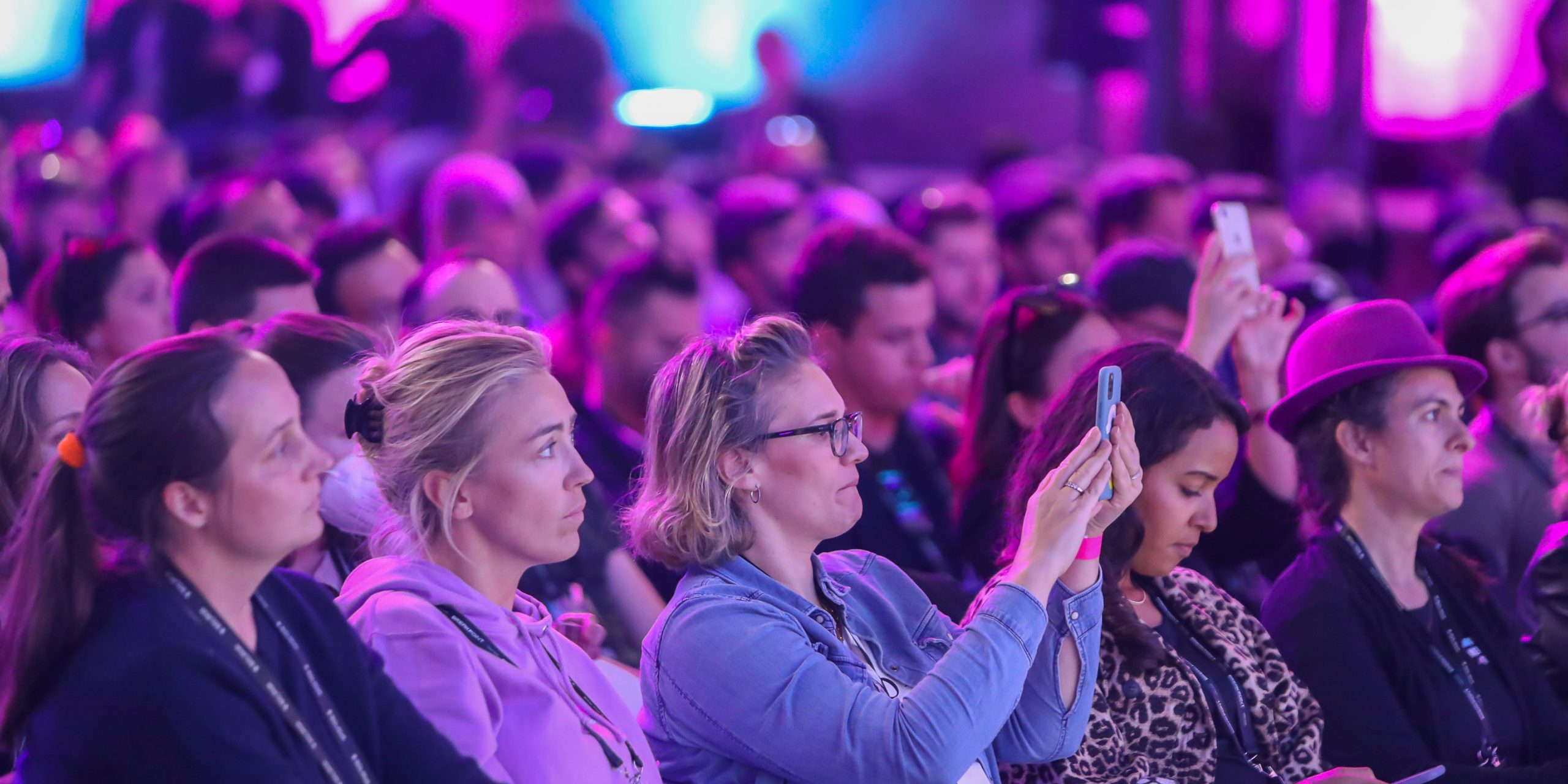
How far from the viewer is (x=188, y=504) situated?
5.63 ft

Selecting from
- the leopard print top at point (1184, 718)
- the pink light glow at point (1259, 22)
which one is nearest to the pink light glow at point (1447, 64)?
the pink light glow at point (1259, 22)

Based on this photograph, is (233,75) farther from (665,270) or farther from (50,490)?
(50,490)

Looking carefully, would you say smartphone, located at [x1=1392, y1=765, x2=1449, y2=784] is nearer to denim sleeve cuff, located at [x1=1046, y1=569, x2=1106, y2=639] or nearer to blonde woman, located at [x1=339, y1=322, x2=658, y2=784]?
denim sleeve cuff, located at [x1=1046, y1=569, x2=1106, y2=639]

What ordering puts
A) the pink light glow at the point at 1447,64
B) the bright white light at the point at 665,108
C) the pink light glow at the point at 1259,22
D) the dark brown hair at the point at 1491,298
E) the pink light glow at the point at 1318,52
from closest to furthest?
the dark brown hair at the point at 1491,298 < the pink light glow at the point at 1318,52 < the pink light glow at the point at 1447,64 < the pink light glow at the point at 1259,22 < the bright white light at the point at 665,108

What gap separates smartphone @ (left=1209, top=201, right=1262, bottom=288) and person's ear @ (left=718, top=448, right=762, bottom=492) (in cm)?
140

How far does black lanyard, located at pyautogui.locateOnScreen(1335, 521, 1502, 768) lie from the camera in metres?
2.65

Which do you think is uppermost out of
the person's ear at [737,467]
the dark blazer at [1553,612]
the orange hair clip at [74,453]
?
the orange hair clip at [74,453]

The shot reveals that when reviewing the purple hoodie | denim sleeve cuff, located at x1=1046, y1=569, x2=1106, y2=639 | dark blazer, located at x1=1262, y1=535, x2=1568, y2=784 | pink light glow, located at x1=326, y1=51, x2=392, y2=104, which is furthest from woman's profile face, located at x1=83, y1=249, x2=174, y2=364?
pink light glow, located at x1=326, y1=51, x2=392, y2=104

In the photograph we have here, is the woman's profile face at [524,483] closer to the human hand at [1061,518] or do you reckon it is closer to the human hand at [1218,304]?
the human hand at [1061,518]

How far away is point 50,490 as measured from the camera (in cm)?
172

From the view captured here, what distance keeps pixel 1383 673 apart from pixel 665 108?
791cm

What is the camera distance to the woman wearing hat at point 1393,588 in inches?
102

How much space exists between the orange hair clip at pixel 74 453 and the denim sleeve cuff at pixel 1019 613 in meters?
1.10

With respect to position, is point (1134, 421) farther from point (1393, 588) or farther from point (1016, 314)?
point (1016, 314)
